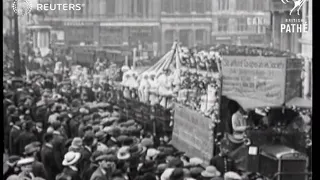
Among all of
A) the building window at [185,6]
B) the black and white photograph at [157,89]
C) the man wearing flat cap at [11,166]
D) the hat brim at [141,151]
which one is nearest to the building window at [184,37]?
the black and white photograph at [157,89]

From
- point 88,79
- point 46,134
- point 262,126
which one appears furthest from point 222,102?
point 46,134

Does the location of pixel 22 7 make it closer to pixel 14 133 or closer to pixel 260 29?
pixel 14 133

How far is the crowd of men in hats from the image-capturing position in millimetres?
4332

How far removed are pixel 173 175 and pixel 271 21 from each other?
118 centimetres

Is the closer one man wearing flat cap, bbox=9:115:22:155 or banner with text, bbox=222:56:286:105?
banner with text, bbox=222:56:286:105

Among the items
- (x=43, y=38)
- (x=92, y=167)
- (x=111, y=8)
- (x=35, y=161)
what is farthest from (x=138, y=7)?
(x=35, y=161)

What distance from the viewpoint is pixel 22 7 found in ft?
14.1

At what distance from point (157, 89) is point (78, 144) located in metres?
0.64

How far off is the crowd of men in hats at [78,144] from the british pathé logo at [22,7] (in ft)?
1.44

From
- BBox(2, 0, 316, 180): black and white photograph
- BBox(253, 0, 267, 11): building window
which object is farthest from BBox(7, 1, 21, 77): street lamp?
BBox(253, 0, 267, 11): building window

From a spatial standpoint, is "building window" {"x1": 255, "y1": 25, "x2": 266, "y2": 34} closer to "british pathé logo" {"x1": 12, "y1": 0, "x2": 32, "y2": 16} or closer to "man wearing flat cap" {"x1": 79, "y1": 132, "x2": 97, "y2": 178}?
"man wearing flat cap" {"x1": 79, "y1": 132, "x2": 97, "y2": 178}

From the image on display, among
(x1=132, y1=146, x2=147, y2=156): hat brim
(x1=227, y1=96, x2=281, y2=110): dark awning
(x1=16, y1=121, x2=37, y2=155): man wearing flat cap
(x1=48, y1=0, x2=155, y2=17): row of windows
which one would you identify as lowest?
(x1=132, y1=146, x2=147, y2=156): hat brim

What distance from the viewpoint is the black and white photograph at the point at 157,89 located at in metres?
4.24

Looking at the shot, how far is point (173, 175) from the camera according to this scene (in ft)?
14.1
